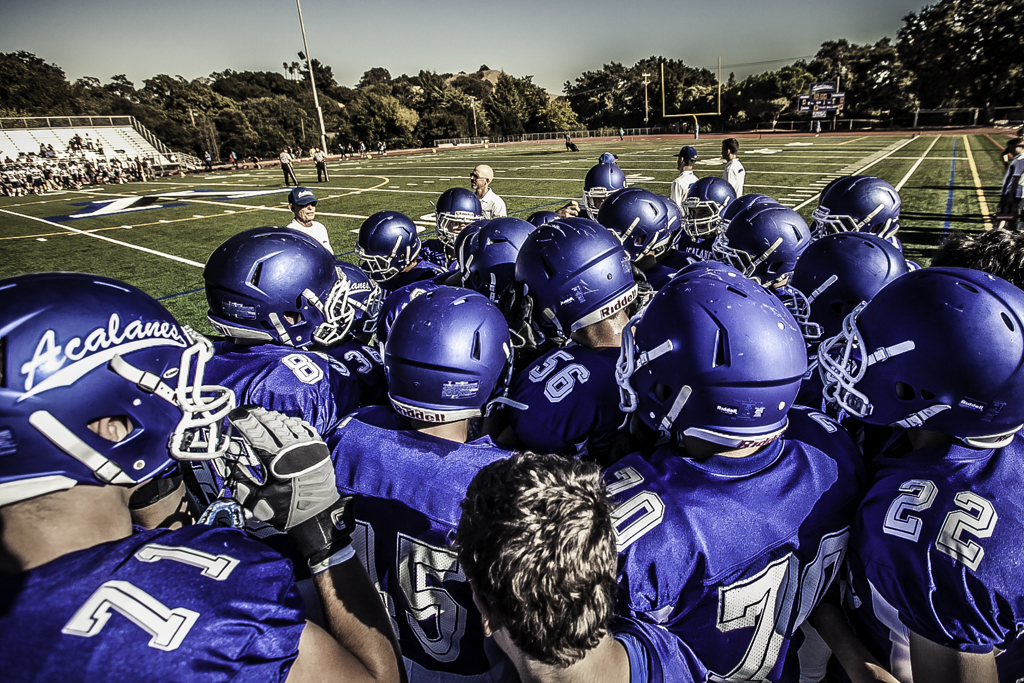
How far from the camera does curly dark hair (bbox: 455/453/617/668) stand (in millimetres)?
1163

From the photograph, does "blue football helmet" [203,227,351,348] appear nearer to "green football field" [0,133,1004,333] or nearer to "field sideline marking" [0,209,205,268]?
"green football field" [0,133,1004,333]

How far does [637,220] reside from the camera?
187 inches

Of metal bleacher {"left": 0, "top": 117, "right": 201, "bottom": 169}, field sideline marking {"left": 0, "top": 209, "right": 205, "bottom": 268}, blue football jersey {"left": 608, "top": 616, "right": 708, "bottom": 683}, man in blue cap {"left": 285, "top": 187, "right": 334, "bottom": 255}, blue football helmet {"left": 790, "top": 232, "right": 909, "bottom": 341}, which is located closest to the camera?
blue football jersey {"left": 608, "top": 616, "right": 708, "bottom": 683}

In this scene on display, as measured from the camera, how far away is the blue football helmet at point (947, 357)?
1.75 m

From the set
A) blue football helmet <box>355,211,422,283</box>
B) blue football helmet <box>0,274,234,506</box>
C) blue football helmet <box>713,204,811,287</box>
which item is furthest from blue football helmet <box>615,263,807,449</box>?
blue football helmet <box>355,211,422,283</box>

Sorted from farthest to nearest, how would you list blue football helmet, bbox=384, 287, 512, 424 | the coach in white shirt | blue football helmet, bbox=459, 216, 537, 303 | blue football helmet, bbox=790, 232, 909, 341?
the coach in white shirt < blue football helmet, bbox=459, 216, 537, 303 < blue football helmet, bbox=790, 232, 909, 341 < blue football helmet, bbox=384, 287, 512, 424

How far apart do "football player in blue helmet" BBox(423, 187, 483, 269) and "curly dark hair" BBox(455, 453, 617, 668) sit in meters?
5.30

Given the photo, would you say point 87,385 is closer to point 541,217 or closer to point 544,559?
point 544,559

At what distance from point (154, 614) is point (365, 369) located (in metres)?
2.16

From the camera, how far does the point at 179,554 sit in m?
1.24

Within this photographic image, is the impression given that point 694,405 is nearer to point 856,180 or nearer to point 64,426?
point 64,426

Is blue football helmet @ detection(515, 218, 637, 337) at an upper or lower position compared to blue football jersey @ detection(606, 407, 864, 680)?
upper

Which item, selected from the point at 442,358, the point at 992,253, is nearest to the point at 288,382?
the point at 442,358

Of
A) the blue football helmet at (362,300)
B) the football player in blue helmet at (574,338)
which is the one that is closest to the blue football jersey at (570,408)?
the football player in blue helmet at (574,338)
